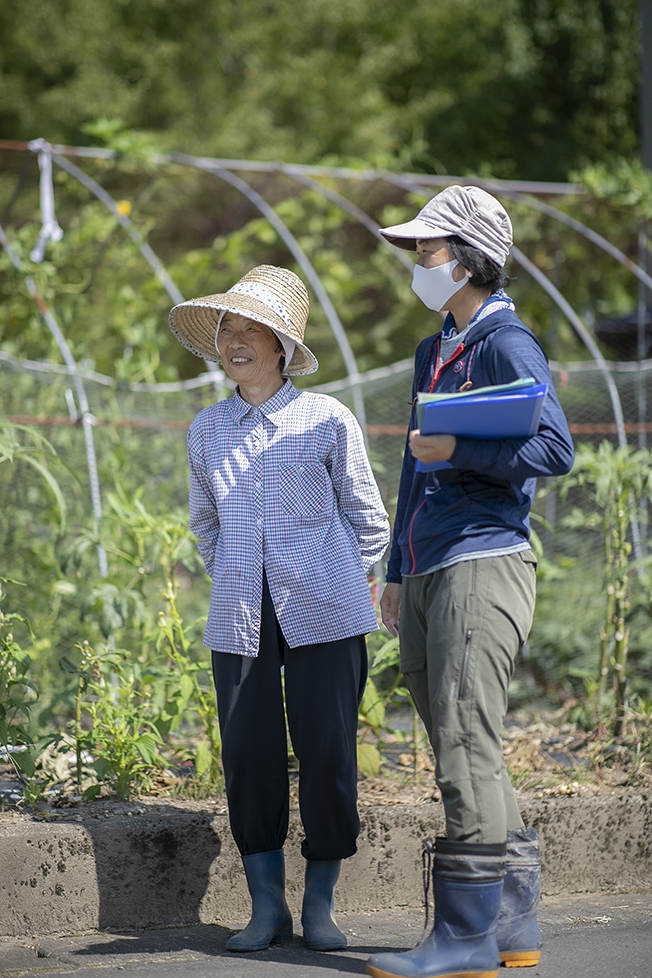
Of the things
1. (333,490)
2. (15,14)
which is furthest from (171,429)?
(15,14)

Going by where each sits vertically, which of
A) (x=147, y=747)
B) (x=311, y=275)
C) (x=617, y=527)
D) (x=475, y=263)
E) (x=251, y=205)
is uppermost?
(x=251, y=205)

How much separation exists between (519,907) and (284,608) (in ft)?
2.97

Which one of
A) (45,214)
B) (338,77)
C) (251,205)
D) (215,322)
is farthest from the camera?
(338,77)

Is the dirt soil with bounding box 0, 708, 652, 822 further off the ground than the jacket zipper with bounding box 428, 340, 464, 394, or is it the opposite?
the jacket zipper with bounding box 428, 340, 464, 394

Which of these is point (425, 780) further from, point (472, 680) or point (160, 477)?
point (160, 477)

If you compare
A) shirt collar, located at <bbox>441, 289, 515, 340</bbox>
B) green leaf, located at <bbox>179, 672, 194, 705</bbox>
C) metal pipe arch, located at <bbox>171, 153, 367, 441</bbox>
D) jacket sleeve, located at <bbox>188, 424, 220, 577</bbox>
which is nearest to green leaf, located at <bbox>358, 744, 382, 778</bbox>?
green leaf, located at <bbox>179, 672, 194, 705</bbox>

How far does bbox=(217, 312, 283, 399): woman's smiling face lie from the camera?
257 centimetres

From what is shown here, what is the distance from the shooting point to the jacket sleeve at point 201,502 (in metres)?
2.64

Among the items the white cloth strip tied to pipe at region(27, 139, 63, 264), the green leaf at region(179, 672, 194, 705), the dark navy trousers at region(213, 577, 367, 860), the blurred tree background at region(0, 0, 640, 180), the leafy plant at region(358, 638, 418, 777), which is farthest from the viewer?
the blurred tree background at region(0, 0, 640, 180)

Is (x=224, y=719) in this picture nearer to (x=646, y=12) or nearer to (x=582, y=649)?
(x=582, y=649)

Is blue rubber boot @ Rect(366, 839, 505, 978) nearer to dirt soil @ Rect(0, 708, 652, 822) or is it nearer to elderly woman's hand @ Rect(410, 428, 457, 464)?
dirt soil @ Rect(0, 708, 652, 822)

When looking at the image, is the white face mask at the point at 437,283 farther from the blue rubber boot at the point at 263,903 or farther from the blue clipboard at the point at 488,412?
the blue rubber boot at the point at 263,903

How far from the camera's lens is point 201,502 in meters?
2.64

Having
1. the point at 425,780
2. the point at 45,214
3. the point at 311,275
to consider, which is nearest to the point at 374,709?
the point at 425,780
